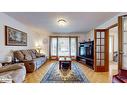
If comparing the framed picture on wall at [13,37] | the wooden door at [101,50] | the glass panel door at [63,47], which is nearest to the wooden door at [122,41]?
the wooden door at [101,50]

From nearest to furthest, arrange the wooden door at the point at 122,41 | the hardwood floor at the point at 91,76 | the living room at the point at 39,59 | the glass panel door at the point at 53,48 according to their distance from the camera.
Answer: the wooden door at the point at 122,41
the living room at the point at 39,59
the hardwood floor at the point at 91,76
the glass panel door at the point at 53,48

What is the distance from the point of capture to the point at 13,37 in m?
5.70

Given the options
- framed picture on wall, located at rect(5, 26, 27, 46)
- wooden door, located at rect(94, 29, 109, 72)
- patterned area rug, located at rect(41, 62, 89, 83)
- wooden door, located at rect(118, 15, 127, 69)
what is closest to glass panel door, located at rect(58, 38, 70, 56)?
framed picture on wall, located at rect(5, 26, 27, 46)

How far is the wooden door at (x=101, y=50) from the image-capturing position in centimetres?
596

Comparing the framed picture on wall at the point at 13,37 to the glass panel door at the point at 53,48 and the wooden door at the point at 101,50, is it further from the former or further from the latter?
the glass panel door at the point at 53,48

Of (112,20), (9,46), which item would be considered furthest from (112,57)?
(9,46)

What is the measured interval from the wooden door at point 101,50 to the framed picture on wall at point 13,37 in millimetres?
3375

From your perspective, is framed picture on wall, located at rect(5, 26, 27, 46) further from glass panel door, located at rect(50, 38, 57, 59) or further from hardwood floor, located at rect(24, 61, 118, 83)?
glass panel door, located at rect(50, 38, 57, 59)

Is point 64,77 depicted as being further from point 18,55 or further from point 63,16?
point 18,55

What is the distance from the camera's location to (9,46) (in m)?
5.43

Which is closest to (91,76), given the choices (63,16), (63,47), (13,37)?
(63,16)

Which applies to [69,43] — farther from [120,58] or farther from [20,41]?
[120,58]

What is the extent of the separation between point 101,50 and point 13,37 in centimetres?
373
